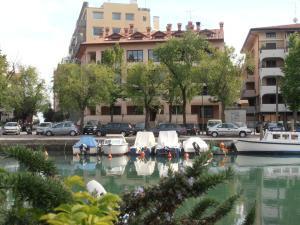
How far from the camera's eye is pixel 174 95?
6244 centimetres

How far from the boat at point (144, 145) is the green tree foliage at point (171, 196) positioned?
39.1 meters

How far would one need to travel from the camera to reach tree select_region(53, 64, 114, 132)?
60.7 m

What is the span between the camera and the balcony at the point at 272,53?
75.3 metres

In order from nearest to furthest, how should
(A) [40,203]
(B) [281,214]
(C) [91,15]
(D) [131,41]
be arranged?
(A) [40,203]
(B) [281,214]
(D) [131,41]
(C) [91,15]

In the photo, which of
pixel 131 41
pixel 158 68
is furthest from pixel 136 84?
pixel 131 41

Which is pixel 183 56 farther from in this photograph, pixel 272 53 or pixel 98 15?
pixel 98 15

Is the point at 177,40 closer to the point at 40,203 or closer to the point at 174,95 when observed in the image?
the point at 174,95

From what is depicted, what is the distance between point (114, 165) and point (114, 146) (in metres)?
6.28

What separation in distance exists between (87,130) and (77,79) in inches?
241

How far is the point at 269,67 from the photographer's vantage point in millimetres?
75812

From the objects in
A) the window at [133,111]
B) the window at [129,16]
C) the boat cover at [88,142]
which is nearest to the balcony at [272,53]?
the window at [133,111]

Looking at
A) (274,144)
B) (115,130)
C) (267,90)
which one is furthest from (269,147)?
(267,90)

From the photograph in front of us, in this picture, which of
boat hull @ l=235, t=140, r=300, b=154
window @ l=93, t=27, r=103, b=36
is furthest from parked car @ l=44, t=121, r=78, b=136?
window @ l=93, t=27, r=103, b=36

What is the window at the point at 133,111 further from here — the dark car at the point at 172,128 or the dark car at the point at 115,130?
the dark car at the point at 172,128
